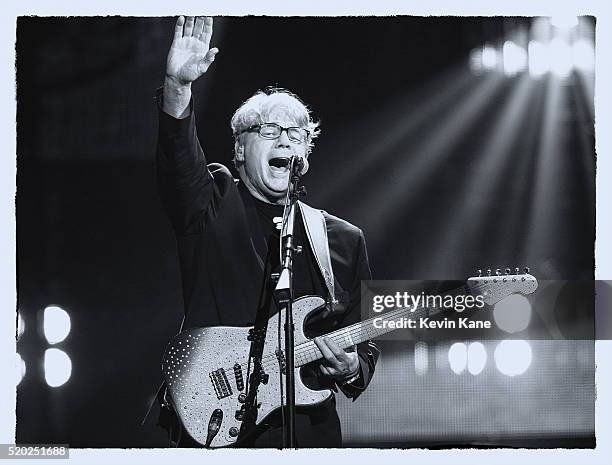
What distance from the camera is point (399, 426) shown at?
4953mm

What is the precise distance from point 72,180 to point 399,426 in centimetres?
200

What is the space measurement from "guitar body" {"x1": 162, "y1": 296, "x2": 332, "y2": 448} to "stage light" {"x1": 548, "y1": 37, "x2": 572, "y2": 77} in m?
1.62

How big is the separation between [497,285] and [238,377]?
1.32 meters

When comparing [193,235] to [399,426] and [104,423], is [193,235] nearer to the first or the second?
[104,423]

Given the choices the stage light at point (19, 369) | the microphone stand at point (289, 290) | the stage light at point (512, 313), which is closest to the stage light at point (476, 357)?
the stage light at point (512, 313)

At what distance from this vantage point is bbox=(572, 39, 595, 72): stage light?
4992 millimetres

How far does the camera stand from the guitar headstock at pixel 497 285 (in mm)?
4938

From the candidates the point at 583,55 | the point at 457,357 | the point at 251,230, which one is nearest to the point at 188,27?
the point at 251,230

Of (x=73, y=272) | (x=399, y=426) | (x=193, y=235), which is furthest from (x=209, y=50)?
(x=399, y=426)

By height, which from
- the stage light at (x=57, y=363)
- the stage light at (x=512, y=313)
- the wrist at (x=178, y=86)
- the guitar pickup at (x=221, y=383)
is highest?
the wrist at (x=178, y=86)

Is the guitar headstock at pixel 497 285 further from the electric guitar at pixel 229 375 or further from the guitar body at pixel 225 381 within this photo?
the guitar body at pixel 225 381

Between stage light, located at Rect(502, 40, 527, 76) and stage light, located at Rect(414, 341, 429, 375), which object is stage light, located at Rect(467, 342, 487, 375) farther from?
stage light, located at Rect(502, 40, 527, 76)

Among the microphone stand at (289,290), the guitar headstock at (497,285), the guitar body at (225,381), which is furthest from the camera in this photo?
the guitar headstock at (497,285)

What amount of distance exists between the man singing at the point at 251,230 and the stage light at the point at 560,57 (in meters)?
1.22
